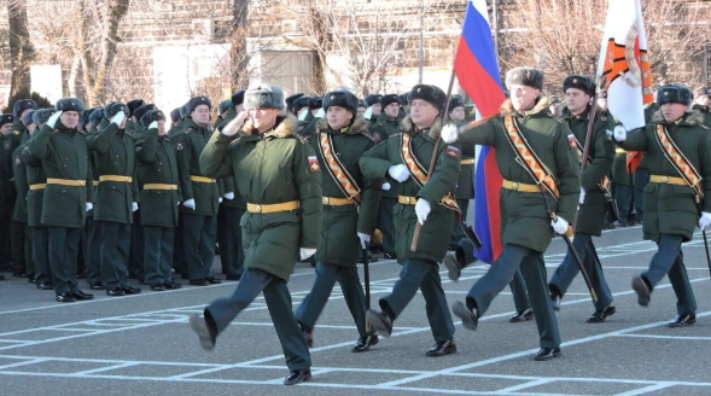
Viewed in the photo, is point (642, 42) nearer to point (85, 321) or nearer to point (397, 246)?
point (397, 246)

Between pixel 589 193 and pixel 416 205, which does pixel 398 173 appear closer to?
pixel 416 205

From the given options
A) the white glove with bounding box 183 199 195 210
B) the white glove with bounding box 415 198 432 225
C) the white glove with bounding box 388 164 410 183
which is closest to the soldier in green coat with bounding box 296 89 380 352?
the white glove with bounding box 388 164 410 183

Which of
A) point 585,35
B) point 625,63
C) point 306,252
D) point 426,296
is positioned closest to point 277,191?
point 306,252

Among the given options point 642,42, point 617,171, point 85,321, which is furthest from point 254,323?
point 617,171

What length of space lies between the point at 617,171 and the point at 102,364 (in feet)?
42.9

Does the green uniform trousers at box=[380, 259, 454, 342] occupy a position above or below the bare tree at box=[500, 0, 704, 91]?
below

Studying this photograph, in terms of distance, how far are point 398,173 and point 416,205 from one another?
279 millimetres

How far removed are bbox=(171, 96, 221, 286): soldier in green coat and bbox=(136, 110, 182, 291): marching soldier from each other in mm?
163

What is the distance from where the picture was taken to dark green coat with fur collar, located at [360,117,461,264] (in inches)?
381

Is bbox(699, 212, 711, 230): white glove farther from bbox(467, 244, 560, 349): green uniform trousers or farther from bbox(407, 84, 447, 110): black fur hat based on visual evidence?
bbox(407, 84, 447, 110): black fur hat

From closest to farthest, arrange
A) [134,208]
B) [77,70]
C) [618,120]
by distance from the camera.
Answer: [618,120], [134,208], [77,70]

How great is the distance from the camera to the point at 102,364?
9891 mm

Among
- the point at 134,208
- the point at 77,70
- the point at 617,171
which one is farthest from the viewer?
the point at 77,70

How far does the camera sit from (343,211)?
10.2 meters
